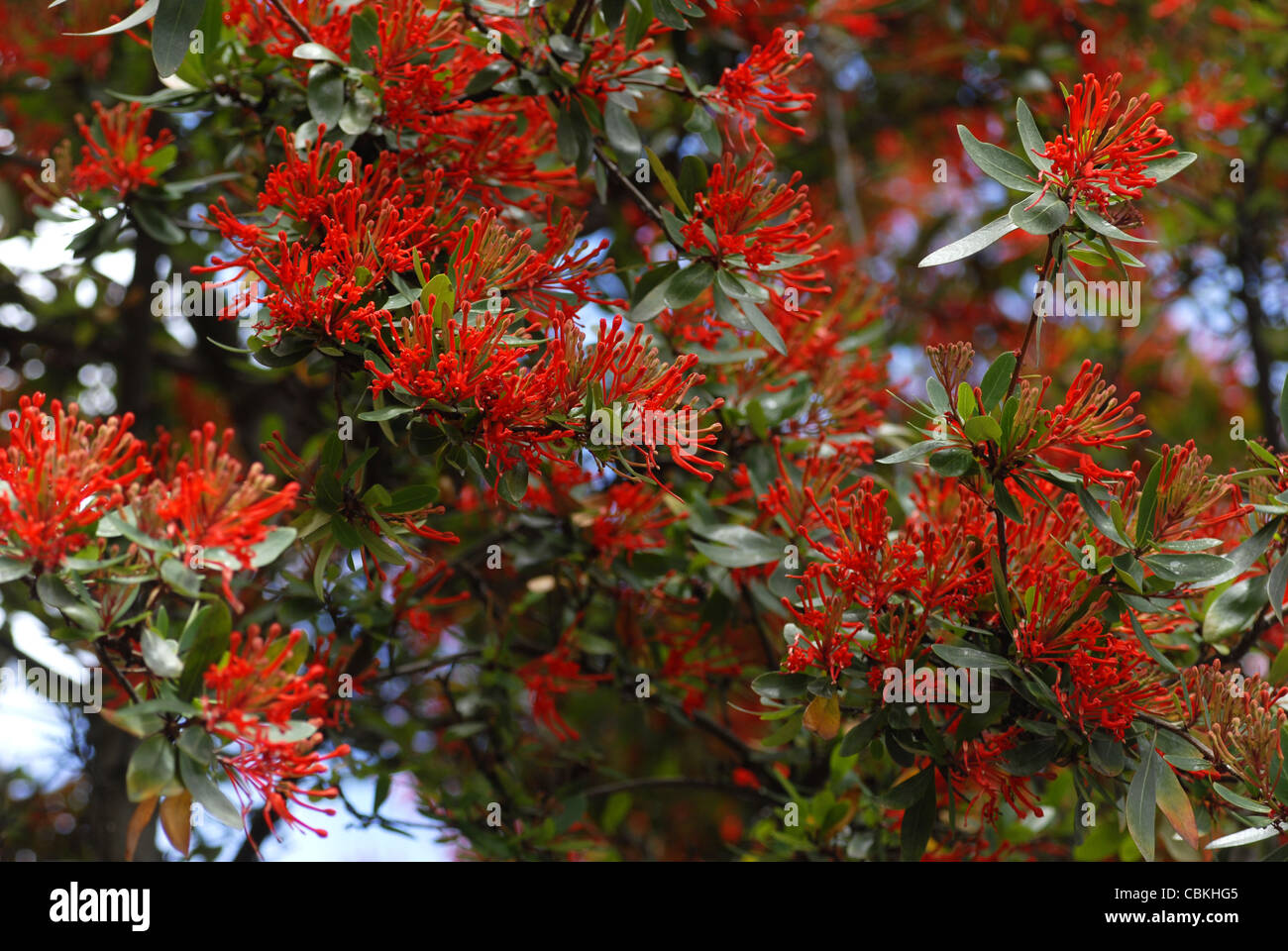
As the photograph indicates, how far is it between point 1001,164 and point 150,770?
5.14ft

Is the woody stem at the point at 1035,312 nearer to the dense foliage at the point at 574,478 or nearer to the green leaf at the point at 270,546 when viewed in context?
the dense foliage at the point at 574,478

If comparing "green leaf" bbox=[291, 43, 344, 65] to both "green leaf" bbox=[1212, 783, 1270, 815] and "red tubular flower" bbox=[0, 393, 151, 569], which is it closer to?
"red tubular flower" bbox=[0, 393, 151, 569]

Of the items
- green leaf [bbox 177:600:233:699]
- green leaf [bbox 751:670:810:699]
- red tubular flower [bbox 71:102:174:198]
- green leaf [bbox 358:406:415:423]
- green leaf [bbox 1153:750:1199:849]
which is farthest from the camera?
red tubular flower [bbox 71:102:174:198]

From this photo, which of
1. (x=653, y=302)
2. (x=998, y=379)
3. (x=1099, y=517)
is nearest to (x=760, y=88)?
(x=653, y=302)

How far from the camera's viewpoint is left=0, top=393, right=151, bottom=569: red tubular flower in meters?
1.60

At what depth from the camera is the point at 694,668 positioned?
2.84m

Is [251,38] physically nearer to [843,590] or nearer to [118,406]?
[118,406]

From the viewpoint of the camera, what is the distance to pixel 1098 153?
180 centimetres

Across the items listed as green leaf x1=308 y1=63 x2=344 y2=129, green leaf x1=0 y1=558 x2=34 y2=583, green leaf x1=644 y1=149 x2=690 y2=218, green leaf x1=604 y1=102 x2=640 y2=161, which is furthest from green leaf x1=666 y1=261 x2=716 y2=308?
green leaf x1=0 y1=558 x2=34 y2=583

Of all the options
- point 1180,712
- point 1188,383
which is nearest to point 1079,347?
point 1188,383

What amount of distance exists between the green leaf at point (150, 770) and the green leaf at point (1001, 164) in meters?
1.50

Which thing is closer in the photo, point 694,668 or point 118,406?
point 694,668

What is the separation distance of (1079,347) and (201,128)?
337 centimetres

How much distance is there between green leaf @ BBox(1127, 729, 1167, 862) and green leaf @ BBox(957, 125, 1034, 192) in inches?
36.5
